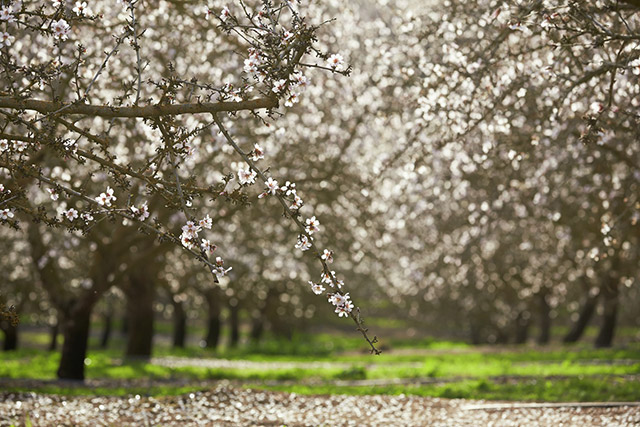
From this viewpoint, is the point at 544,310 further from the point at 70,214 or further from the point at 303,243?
the point at 70,214

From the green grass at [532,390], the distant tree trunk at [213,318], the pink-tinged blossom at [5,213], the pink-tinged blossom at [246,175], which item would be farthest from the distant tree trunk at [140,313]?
the pink-tinged blossom at [246,175]

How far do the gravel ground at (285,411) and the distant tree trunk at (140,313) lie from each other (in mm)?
11584

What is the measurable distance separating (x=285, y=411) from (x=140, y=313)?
1467cm

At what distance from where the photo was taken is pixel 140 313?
25.0 metres

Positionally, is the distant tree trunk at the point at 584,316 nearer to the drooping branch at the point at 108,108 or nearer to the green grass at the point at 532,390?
the green grass at the point at 532,390

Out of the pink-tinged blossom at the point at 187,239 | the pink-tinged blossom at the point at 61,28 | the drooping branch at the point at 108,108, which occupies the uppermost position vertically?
the pink-tinged blossom at the point at 61,28

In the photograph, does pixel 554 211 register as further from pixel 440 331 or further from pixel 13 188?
pixel 440 331

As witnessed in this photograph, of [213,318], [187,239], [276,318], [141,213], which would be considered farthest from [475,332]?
[187,239]

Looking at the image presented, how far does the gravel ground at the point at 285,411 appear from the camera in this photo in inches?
409

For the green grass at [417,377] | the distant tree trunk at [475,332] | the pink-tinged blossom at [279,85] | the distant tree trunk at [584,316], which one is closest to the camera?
the pink-tinged blossom at [279,85]

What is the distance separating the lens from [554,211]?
14148mm

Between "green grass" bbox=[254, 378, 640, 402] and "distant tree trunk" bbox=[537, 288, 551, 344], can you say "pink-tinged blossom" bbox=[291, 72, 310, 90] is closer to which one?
"green grass" bbox=[254, 378, 640, 402]

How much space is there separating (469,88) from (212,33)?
19.4 feet

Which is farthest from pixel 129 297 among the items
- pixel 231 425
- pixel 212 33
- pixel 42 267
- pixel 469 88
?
pixel 469 88
